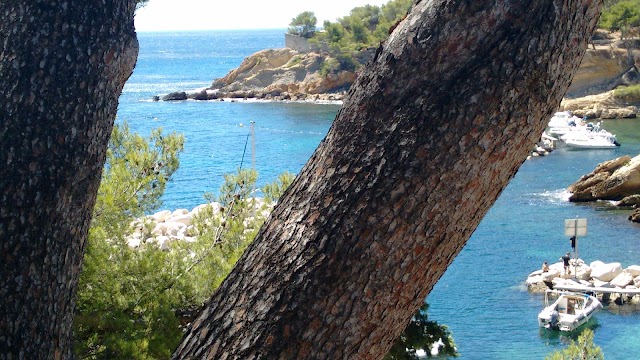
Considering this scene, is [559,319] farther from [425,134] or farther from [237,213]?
[425,134]

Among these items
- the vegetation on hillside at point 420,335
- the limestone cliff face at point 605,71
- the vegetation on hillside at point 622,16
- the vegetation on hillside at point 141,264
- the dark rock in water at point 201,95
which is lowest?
the dark rock in water at point 201,95

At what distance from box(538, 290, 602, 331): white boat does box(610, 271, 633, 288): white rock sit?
93 cm

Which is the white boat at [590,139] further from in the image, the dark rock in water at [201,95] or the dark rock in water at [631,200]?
the dark rock in water at [201,95]

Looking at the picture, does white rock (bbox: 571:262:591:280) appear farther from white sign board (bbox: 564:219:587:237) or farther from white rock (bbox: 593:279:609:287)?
white sign board (bbox: 564:219:587:237)

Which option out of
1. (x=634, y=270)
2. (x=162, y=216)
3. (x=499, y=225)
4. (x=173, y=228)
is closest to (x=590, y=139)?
(x=499, y=225)

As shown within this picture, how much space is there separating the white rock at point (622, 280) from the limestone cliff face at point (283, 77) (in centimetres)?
3785

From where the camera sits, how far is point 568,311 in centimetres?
1538

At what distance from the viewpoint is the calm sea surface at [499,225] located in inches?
575

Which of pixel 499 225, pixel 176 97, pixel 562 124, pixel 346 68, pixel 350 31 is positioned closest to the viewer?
pixel 499 225

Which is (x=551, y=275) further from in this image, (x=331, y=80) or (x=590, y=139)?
(x=331, y=80)

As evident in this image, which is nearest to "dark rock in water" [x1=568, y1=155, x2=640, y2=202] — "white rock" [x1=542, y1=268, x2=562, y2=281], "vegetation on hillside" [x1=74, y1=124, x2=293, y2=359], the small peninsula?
"white rock" [x1=542, y1=268, x2=562, y2=281]

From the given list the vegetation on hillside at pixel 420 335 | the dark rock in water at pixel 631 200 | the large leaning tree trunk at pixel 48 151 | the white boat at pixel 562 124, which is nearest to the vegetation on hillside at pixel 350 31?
the white boat at pixel 562 124

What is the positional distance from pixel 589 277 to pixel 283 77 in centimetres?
4362

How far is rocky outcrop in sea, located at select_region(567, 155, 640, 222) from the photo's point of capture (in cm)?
2502
